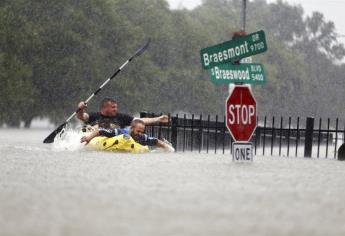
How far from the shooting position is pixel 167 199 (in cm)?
1080

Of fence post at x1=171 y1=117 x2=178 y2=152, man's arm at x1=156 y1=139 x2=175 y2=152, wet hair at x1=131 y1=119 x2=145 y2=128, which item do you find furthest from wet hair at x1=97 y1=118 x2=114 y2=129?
fence post at x1=171 y1=117 x2=178 y2=152

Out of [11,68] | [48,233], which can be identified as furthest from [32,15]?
[48,233]

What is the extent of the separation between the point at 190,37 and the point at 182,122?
66.5 metres

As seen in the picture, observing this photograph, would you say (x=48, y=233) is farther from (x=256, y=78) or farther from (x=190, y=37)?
(x=190, y=37)

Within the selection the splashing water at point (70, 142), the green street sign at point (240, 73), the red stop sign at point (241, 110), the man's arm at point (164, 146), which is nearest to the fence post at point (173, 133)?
the man's arm at point (164, 146)

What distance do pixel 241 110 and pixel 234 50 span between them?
1024mm

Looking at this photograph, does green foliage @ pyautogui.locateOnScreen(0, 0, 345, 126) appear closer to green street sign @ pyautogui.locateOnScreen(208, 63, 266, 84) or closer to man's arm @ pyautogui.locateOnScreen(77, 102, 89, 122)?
man's arm @ pyautogui.locateOnScreen(77, 102, 89, 122)

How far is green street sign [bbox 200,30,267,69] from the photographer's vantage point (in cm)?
1869

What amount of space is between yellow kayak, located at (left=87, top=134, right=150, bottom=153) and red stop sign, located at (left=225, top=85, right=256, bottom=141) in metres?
5.16

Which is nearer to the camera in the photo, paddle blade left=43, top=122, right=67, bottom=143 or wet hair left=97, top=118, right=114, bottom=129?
wet hair left=97, top=118, right=114, bottom=129

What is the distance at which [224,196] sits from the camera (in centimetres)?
1137

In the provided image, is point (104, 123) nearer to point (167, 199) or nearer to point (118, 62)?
point (167, 199)

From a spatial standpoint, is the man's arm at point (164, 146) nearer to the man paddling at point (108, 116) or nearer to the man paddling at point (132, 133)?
the man paddling at point (132, 133)

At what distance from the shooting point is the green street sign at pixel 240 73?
18828 millimetres
